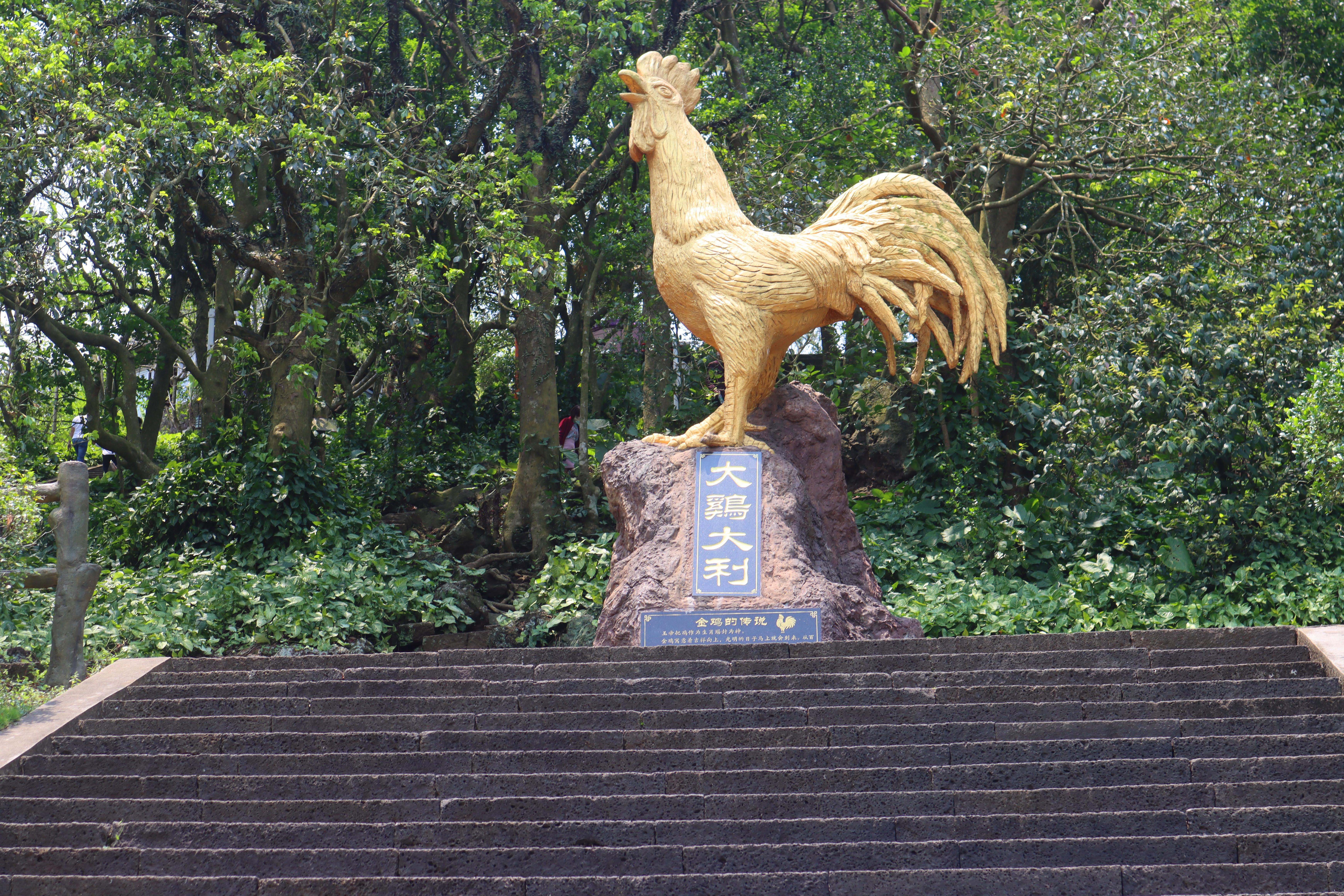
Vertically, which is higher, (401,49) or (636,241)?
(401,49)

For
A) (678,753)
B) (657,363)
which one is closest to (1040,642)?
(678,753)

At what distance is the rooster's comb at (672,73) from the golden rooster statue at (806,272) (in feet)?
0.86

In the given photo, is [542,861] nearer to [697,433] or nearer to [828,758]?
[828,758]

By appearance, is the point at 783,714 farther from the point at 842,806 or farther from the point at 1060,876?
the point at 1060,876

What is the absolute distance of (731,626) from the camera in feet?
26.6

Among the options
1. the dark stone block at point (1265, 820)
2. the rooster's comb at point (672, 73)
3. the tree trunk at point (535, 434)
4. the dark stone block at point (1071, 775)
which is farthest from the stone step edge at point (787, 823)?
the tree trunk at point (535, 434)

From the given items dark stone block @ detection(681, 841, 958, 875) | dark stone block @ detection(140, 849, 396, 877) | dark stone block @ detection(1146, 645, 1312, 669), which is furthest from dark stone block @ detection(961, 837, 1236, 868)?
dark stone block @ detection(140, 849, 396, 877)

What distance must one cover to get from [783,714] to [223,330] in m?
10.6

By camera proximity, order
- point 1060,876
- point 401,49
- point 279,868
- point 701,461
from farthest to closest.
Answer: point 401,49 < point 701,461 < point 279,868 < point 1060,876

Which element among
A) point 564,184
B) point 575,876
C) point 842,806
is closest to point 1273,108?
point 564,184

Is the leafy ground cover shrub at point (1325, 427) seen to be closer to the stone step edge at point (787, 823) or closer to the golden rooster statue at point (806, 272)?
the golden rooster statue at point (806, 272)

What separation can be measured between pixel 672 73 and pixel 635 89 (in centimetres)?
31

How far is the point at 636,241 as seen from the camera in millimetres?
13914

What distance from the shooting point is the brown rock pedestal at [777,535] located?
8258 millimetres
